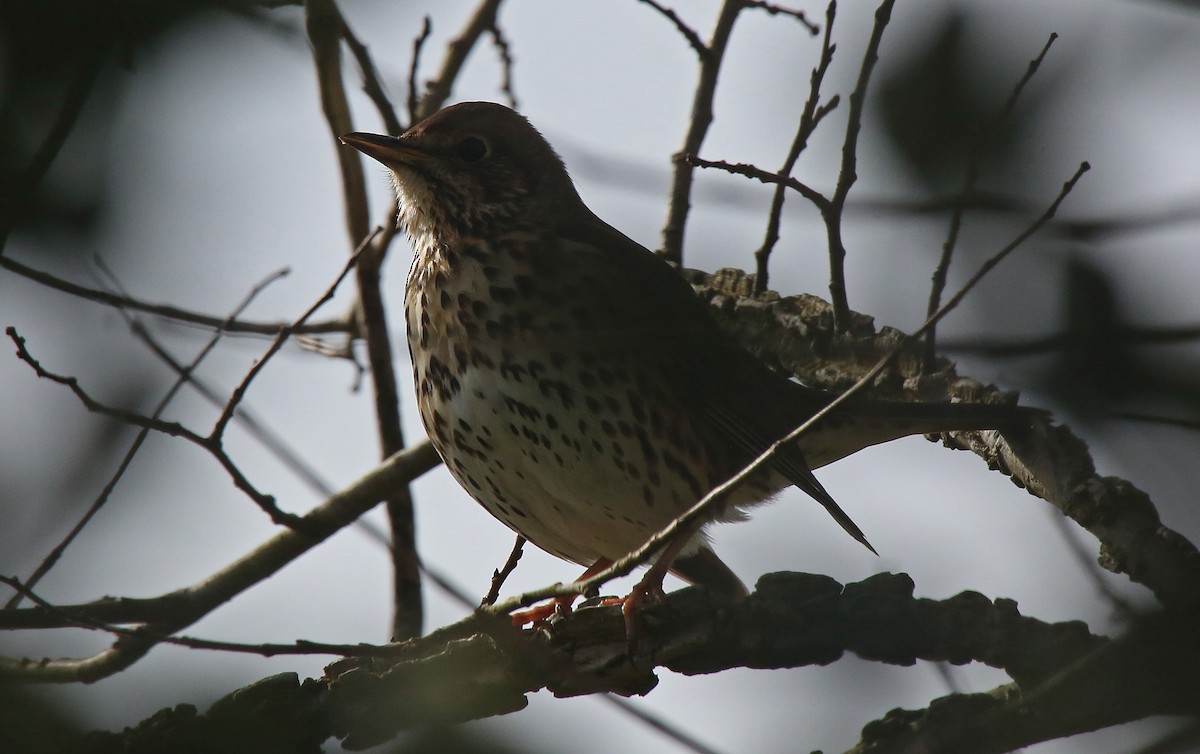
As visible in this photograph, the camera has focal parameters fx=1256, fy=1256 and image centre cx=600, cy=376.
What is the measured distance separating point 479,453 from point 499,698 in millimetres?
1759

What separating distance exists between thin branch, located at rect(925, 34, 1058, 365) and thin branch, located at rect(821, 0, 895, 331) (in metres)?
0.34

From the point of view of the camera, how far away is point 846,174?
11.3ft

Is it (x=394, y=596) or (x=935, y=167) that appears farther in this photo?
(x=394, y=596)

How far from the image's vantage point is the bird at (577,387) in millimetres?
4840

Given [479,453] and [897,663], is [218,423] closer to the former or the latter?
[479,453]

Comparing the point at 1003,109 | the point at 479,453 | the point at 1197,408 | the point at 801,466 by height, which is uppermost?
the point at 479,453

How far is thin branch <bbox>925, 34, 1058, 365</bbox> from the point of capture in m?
2.05

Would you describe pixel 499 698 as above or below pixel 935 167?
below

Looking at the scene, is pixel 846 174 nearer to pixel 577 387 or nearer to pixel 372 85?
pixel 577 387

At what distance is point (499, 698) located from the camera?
10.9 ft

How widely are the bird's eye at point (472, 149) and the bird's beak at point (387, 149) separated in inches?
7.3

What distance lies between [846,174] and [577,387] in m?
1.70

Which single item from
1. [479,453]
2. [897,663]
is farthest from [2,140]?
[479,453]

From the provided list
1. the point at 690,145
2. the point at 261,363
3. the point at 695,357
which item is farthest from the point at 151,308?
the point at 690,145
